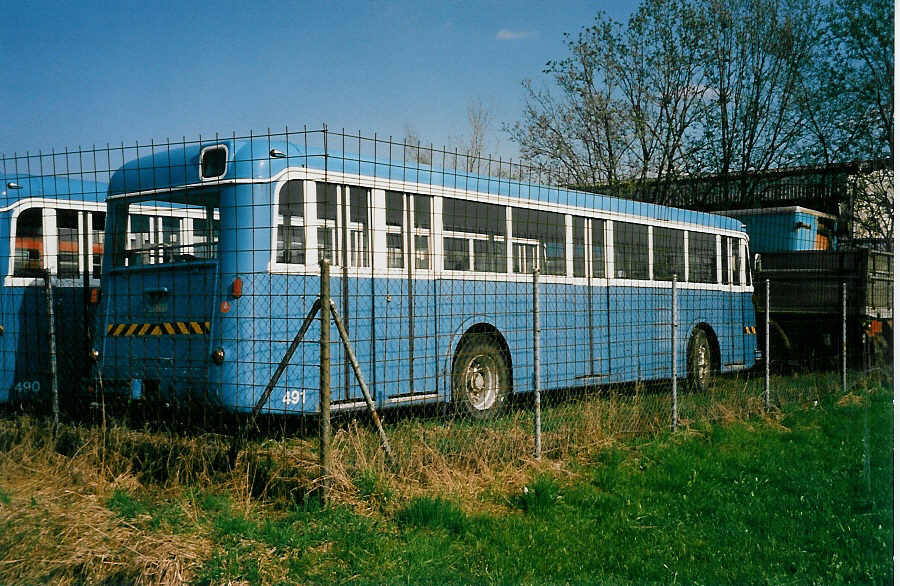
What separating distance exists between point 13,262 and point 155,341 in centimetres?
279

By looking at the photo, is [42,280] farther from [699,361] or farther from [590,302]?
[699,361]

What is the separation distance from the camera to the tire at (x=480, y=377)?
8992mm

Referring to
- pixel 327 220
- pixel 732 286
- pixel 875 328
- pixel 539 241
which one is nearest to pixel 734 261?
pixel 732 286

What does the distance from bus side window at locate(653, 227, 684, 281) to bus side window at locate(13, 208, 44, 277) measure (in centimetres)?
814

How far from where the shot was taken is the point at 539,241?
10125 mm

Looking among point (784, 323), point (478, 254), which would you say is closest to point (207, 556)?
point (478, 254)

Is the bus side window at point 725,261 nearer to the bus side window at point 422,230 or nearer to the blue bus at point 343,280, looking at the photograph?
the blue bus at point 343,280

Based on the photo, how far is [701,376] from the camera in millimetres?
12086

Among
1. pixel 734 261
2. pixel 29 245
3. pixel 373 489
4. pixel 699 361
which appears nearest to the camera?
pixel 373 489

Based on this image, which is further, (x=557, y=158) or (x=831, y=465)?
(x=557, y=158)

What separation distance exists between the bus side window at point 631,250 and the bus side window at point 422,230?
12.3 ft

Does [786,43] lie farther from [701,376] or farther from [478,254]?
[478,254]

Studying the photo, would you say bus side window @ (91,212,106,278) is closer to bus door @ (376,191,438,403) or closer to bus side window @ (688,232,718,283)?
bus door @ (376,191,438,403)

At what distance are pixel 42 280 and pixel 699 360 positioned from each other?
9.26 m
